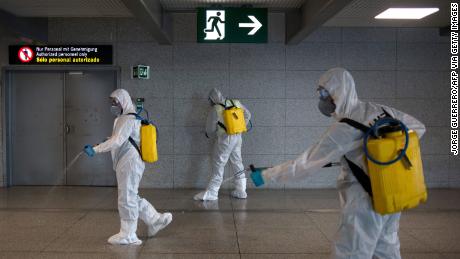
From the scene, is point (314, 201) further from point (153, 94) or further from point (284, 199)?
point (153, 94)

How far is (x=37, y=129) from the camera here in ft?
30.2

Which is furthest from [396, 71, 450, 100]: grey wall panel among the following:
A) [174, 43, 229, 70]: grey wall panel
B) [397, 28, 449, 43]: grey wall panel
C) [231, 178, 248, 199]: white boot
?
[231, 178, 248, 199]: white boot

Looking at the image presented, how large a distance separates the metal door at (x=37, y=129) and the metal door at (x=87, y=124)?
173mm

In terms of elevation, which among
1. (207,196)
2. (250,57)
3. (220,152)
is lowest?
(207,196)

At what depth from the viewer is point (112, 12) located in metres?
8.35

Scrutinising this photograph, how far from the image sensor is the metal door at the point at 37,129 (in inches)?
362

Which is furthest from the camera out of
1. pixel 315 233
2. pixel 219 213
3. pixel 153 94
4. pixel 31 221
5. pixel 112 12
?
pixel 153 94

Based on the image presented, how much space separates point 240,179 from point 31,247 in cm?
389

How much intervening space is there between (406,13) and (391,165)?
607 cm

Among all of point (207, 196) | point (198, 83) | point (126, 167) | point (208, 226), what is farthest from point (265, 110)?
point (126, 167)

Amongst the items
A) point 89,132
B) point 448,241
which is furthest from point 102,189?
point 448,241

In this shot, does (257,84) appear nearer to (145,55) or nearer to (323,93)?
(145,55)

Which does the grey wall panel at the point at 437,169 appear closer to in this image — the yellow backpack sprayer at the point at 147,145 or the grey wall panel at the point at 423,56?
the grey wall panel at the point at 423,56

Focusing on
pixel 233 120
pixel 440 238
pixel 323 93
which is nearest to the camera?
pixel 323 93
